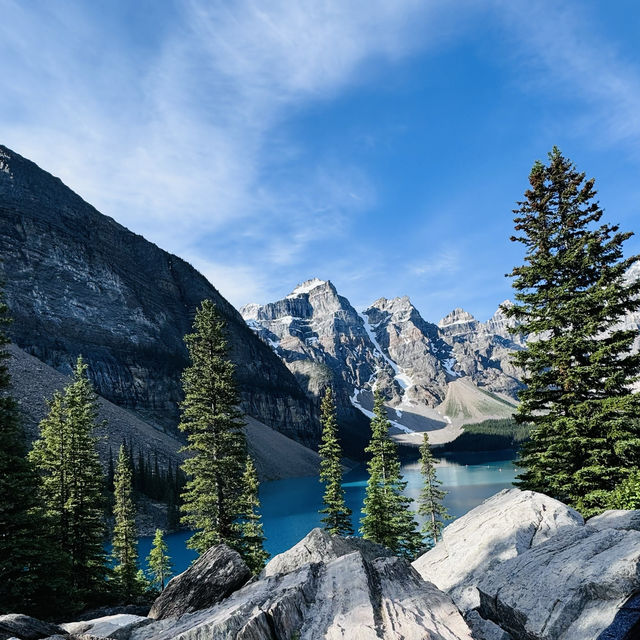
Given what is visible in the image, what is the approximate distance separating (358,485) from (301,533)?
91.3m

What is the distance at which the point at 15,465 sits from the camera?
17.8 meters

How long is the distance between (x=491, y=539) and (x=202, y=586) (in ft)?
26.5

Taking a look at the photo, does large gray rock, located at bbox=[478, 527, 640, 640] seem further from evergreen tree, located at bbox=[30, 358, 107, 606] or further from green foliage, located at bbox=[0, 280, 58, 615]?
evergreen tree, located at bbox=[30, 358, 107, 606]

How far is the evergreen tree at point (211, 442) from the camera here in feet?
78.1

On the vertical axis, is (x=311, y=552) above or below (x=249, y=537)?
above

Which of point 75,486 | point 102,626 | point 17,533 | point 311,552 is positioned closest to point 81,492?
point 75,486

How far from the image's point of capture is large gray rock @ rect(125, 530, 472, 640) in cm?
560

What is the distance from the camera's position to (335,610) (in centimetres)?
621

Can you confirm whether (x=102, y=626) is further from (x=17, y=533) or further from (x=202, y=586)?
(x=17, y=533)

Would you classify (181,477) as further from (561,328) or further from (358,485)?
(561,328)

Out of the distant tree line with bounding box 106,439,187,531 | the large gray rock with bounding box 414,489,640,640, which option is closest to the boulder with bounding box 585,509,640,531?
the large gray rock with bounding box 414,489,640,640

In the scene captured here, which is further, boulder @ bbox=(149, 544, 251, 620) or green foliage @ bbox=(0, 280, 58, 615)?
green foliage @ bbox=(0, 280, 58, 615)

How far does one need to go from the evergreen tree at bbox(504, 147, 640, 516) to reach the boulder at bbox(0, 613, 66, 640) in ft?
54.3

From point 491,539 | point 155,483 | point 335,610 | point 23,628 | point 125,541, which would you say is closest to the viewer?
point 335,610
